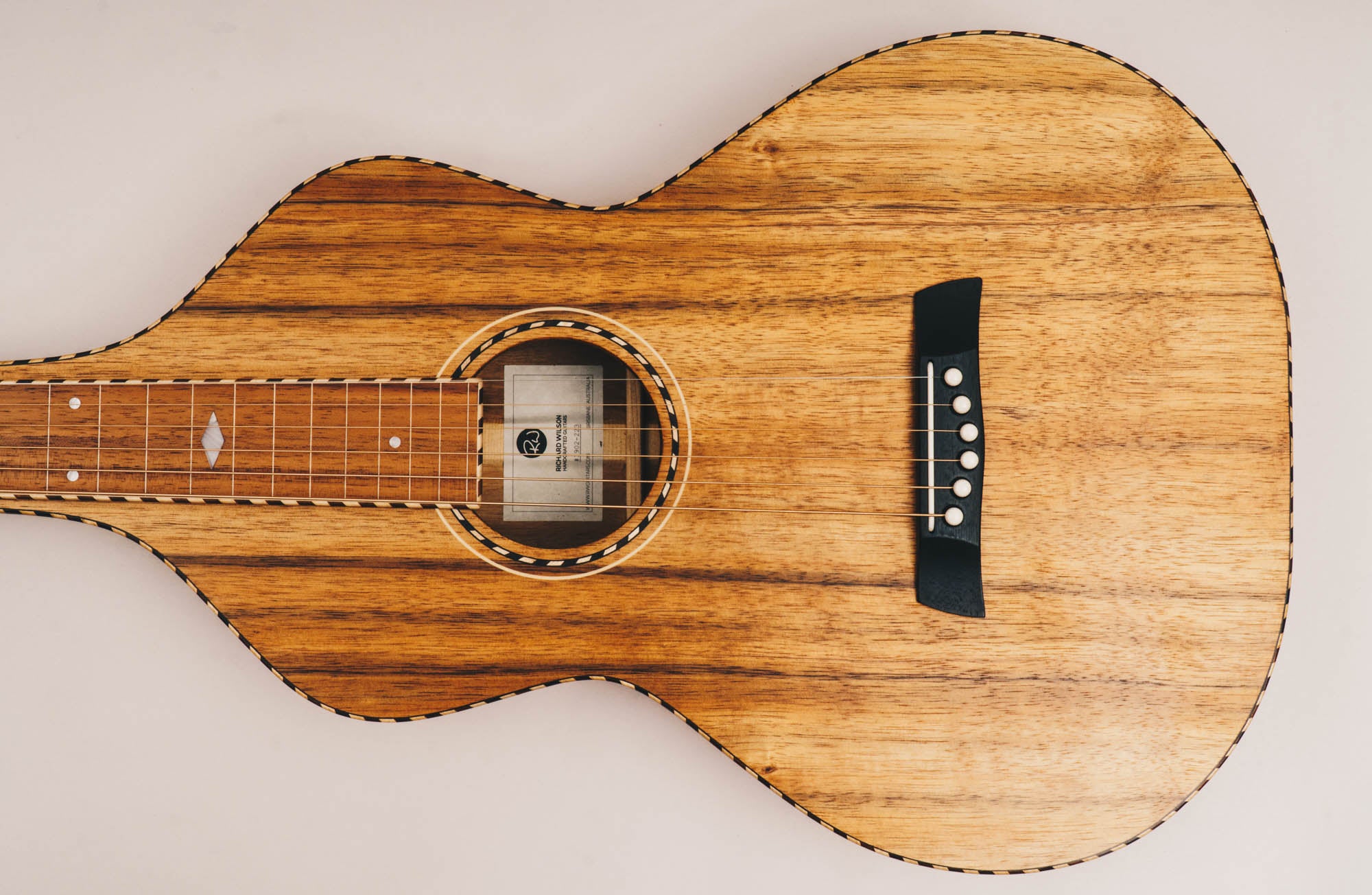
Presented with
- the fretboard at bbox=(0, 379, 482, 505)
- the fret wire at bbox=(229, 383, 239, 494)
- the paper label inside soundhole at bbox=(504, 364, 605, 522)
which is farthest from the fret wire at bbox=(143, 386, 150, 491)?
the paper label inside soundhole at bbox=(504, 364, 605, 522)

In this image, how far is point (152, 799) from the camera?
113 cm

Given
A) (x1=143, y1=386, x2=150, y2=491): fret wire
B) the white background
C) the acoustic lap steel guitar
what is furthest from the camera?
the white background

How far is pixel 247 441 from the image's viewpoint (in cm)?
96

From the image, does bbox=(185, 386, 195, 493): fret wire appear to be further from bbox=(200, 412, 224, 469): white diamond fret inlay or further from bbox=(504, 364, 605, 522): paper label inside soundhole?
bbox=(504, 364, 605, 522): paper label inside soundhole

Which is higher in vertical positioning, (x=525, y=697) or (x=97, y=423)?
(x=97, y=423)

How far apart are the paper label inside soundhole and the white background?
0.29 m

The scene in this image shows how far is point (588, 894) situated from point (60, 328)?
3.93ft

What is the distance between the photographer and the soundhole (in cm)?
102

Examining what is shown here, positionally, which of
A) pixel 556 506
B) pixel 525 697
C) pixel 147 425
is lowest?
pixel 525 697

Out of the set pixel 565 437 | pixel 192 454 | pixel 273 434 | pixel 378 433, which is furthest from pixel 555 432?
pixel 192 454

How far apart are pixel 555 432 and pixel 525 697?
1.36ft

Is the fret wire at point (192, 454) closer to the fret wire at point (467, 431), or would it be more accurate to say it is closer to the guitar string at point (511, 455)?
the guitar string at point (511, 455)

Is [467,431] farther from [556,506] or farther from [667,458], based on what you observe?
[667,458]

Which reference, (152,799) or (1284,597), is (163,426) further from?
(1284,597)
